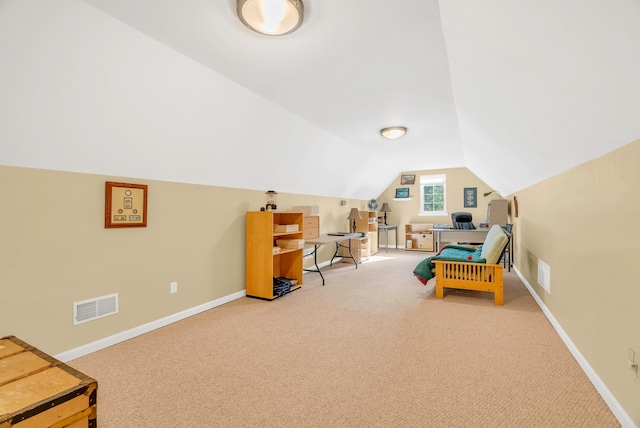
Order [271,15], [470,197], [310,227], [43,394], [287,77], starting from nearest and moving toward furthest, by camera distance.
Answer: [43,394]
[271,15]
[287,77]
[310,227]
[470,197]

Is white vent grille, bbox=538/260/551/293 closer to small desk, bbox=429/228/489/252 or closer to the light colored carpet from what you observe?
the light colored carpet

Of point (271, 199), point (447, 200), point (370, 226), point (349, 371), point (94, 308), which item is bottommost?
point (349, 371)

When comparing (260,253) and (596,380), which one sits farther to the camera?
(260,253)

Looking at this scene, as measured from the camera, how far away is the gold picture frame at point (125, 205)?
2551 millimetres

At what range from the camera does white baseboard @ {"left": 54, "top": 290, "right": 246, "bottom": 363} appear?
2331 millimetres

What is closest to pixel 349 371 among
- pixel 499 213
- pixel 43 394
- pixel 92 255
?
pixel 43 394

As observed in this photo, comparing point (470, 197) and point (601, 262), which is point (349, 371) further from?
point (470, 197)

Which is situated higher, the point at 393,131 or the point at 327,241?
the point at 393,131

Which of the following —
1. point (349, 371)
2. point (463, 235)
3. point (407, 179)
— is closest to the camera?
point (349, 371)

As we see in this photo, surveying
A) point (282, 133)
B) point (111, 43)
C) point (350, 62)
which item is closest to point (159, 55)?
point (111, 43)

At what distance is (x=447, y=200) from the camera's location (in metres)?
8.24

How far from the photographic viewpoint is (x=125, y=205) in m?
2.67

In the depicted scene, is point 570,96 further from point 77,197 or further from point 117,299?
point 117,299

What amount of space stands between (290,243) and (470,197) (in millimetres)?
6041
